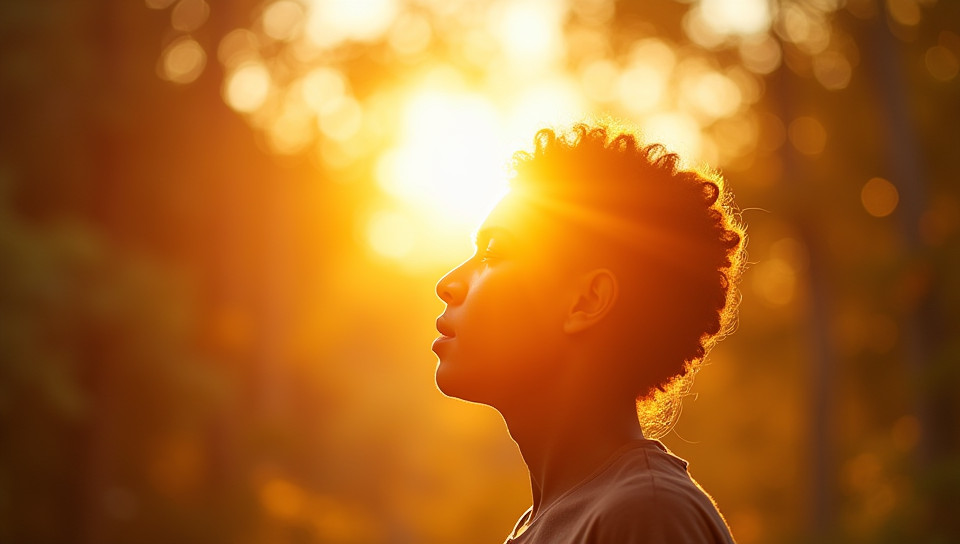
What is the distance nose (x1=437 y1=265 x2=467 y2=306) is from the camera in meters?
2.61

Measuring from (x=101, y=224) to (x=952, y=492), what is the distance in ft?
38.2

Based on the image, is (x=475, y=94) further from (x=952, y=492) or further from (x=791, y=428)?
(x=952, y=492)

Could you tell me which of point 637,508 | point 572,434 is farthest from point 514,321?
point 637,508

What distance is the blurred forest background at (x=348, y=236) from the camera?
1398cm

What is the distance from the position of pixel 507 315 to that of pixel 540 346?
101 millimetres

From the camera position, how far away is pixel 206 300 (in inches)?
764

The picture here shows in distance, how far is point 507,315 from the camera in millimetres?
2523

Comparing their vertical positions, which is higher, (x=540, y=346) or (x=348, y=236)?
(x=540, y=346)

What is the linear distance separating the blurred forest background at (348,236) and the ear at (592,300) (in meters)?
6.43

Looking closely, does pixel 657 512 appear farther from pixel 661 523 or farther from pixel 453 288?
pixel 453 288

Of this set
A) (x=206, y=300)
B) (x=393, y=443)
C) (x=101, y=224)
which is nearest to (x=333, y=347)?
(x=393, y=443)

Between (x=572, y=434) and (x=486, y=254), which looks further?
(x=486, y=254)

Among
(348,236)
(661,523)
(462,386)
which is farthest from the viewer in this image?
(348,236)

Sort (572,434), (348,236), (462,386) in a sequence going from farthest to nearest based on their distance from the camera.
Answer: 1. (348,236)
2. (462,386)
3. (572,434)
